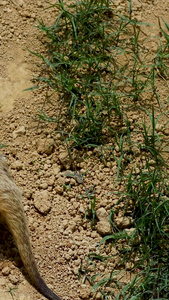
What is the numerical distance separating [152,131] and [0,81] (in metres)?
1.28

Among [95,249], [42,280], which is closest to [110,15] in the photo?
[95,249]

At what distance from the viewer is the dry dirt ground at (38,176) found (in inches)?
127

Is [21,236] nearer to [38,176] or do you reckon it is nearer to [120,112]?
[38,176]

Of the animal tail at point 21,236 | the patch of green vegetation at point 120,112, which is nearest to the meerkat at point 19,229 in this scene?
the animal tail at point 21,236

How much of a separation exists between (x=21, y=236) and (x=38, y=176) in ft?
1.92

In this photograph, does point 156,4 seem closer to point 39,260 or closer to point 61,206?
point 61,206

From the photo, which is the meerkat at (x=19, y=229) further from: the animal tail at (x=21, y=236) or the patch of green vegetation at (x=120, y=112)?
the patch of green vegetation at (x=120, y=112)

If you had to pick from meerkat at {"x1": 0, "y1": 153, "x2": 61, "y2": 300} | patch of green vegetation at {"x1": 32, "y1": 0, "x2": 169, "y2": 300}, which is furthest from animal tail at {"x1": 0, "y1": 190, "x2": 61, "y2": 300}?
patch of green vegetation at {"x1": 32, "y1": 0, "x2": 169, "y2": 300}

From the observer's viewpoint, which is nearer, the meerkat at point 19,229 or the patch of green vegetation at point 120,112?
the meerkat at point 19,229

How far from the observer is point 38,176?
3592 mm

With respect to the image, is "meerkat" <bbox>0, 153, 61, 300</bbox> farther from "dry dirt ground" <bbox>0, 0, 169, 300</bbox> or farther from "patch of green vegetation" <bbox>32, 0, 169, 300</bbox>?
"patch of green vegetation" <bbox>32, 0, 169, 300</bbox>

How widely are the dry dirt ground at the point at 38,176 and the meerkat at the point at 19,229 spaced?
9 cm

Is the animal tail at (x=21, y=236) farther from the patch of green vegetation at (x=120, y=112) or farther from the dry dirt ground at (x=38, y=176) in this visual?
the patch of green vegetation at (x=120, y=112)

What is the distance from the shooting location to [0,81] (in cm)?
396
